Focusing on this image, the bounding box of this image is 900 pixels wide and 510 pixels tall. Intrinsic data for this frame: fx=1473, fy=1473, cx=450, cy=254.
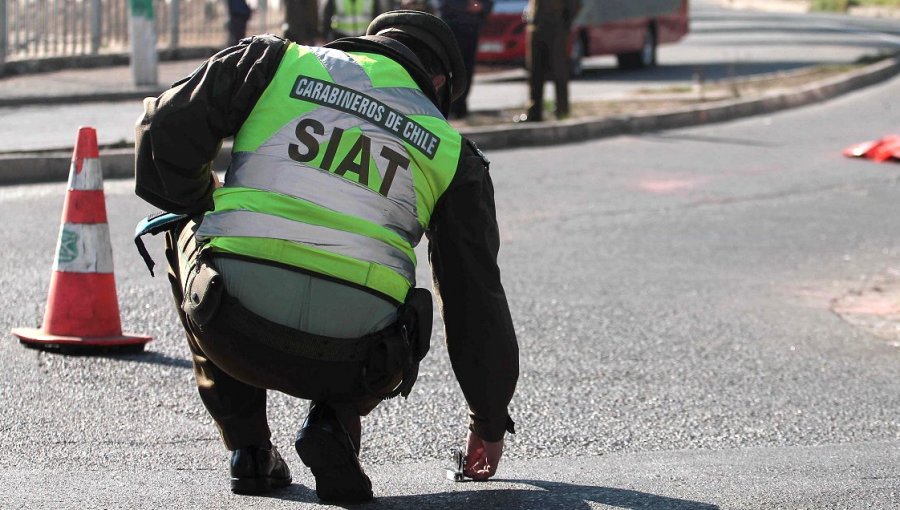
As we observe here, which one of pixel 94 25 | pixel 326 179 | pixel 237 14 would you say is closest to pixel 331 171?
pixel 326 179

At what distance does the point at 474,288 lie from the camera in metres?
3.77

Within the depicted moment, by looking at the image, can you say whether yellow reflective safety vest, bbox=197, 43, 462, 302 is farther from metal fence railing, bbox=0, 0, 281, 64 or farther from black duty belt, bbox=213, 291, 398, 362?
metal fence railing, bbox=0, 0, 281, 64

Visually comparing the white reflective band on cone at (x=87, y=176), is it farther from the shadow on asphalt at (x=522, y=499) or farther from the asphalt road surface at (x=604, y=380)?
the shadow on asphalt at (x=522, y=499)

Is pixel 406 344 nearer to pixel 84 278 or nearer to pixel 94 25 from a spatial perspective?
pixel 84 278

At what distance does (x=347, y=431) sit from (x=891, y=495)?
5.21ft

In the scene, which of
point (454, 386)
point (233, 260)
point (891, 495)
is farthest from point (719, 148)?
point (233, 260)

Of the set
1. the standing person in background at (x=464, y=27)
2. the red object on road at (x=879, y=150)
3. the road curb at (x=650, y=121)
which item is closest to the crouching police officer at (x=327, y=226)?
the road curb at (x=650, y=121)

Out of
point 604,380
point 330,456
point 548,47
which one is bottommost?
point 604,380

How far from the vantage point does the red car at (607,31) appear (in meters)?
20.4

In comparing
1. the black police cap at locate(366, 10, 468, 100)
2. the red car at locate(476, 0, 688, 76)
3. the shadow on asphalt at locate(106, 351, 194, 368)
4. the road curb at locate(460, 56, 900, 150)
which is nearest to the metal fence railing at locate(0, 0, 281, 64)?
the red car at locate(476, 0, 688, 76)

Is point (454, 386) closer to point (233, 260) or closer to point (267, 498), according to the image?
point (267, 498)

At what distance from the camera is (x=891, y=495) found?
419 cm

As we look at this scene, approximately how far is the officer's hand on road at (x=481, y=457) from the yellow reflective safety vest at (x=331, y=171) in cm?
55

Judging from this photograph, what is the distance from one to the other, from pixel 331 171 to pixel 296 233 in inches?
7.0
